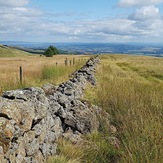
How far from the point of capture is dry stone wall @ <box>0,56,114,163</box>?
547 cm

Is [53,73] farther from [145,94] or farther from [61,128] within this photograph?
[61,128]

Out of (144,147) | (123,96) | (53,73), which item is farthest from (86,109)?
(53,73)

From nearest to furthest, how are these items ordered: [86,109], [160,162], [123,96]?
[160,162] → [86,109] → [123,96]

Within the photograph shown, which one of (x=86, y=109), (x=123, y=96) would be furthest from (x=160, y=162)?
(x=123, y=96)

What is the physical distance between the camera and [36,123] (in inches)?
267

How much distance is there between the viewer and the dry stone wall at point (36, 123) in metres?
5.47

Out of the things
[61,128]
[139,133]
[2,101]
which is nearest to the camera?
[2,101]

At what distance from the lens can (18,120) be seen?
5.81 m

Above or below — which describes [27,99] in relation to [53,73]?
above

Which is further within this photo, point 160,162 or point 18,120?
point 160,162

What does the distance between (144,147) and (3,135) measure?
265 centimetres

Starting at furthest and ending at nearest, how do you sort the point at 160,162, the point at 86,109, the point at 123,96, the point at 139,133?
the point at 123,96 < the point at 86,109 < the point at 139,133 < the point at 160,162

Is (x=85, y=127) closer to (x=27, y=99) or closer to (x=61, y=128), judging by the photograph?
(x=61, y=128)

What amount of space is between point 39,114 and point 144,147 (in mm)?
2059
